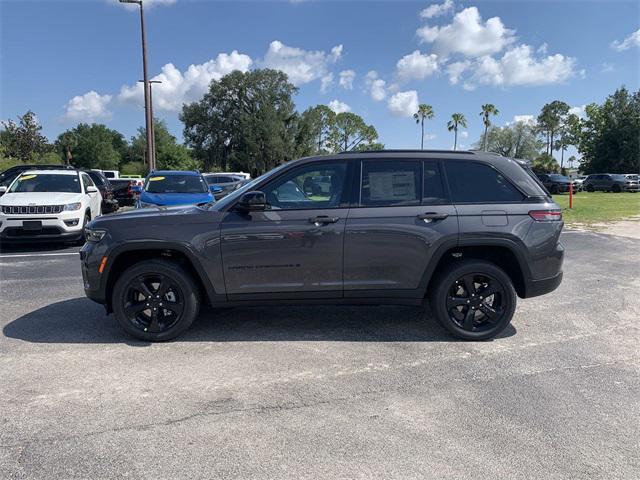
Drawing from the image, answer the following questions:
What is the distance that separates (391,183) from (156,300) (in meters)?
2.52

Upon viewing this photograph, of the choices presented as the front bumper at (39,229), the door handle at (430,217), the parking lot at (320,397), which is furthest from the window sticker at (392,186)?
the front bumper at (39,229)

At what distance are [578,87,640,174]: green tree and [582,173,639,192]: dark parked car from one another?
2005cm

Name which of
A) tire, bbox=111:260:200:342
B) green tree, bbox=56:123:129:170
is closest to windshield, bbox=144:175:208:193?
tire, bbox=111:260:200:342

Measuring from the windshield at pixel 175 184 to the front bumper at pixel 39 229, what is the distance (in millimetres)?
2094

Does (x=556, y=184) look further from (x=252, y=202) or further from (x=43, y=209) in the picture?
(x=252, y=202)

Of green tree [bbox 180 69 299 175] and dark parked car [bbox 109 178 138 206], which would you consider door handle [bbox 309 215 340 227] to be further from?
green tree [bbox 180 69 299 175]

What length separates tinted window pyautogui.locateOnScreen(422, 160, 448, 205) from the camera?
4.62 m

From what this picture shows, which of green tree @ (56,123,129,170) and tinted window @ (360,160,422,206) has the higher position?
green tree @ (56,123,129,170)

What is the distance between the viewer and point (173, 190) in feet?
37.7

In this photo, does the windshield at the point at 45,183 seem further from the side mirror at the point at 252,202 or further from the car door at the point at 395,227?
the car door at the point at 395,227

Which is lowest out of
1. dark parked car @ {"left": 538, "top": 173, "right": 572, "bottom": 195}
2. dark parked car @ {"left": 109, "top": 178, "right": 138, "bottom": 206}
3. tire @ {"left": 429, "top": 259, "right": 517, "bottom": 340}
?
tire @ {"left": 429, "top": 259, "right": 517, "bottom": 340}

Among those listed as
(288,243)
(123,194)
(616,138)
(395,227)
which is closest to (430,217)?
(395,227)

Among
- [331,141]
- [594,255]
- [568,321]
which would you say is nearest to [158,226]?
[568,321]

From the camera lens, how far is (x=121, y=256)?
4.61 metres
